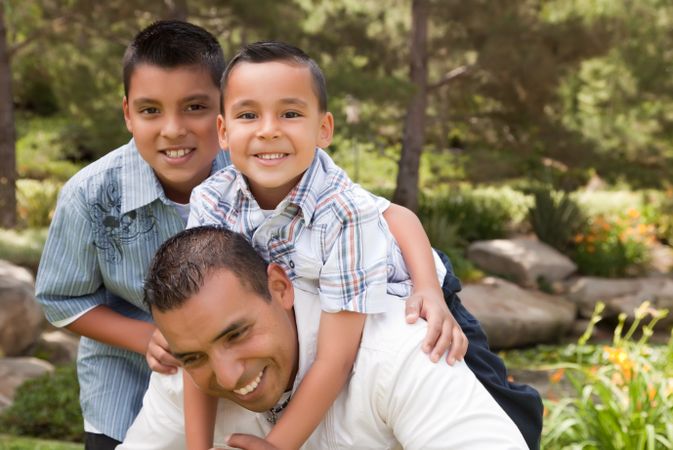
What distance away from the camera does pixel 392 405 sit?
2.11 meters

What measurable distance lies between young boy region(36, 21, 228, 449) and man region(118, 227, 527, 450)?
23.2 inches

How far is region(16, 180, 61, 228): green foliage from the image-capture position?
1295 cm

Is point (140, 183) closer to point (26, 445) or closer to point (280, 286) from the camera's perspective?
point (280, 286)

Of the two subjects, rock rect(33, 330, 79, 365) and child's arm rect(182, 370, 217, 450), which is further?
rock rect(33, 330, 79, 365)

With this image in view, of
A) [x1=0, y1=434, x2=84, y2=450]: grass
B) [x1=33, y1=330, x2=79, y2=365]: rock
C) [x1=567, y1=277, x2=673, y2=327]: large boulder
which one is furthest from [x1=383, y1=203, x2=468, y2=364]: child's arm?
[x1=567, y1=277, x2=673, y2=327]: large boulder

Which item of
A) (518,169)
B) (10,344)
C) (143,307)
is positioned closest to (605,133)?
(518,169)

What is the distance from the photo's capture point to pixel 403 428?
2096 mm

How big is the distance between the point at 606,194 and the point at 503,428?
18.0 m

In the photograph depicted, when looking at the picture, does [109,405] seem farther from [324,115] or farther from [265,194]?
[324,115]

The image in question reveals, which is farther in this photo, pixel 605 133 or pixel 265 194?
pixel 605 133

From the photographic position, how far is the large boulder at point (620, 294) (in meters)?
12.9

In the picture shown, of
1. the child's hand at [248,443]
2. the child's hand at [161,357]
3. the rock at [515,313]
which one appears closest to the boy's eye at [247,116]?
the child's hand at [161,357]

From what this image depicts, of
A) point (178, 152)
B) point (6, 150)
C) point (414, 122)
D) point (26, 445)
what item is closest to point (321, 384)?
point (178, 152)

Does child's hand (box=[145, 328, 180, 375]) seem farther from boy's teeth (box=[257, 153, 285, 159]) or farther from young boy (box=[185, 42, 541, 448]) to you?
boy's teeth (box=[257, 153, 285, 159])
